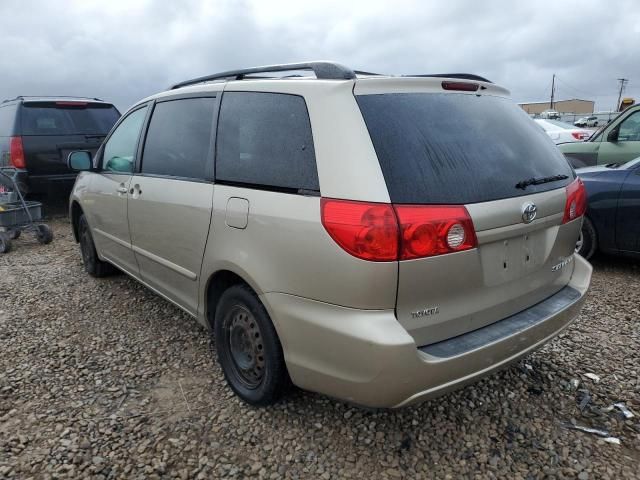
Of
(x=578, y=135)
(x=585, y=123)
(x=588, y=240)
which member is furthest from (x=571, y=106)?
(x=588, y=240)

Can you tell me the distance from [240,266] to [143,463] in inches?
39.7

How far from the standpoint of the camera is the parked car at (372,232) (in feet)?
6.37

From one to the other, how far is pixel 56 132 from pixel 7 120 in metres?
0.90

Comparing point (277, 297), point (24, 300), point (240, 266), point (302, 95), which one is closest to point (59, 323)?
point (24, 300)

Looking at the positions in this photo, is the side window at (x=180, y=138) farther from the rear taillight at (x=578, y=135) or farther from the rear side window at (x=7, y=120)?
the rear taillight at (x=578, y=135)

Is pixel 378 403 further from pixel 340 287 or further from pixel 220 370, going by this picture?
pixel 220 370

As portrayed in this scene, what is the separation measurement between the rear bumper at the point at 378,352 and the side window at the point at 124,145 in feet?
6.78

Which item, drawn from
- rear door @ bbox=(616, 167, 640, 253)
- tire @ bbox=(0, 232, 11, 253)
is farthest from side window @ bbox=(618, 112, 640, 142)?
tire @ bbox=(0, 232, 11, 253)

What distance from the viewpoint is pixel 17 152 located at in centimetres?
733

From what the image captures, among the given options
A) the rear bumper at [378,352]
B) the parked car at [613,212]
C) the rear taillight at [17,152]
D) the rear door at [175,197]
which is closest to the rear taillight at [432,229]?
the rear bumper at [378,352]

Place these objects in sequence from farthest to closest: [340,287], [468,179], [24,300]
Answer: [24,300], [468,179], [340,287]

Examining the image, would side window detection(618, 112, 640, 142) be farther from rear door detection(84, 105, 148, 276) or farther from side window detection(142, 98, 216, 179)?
rear door detection(84, 105, 148, 276)

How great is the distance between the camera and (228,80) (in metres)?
2.93

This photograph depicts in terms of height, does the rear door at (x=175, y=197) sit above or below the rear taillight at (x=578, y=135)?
above
